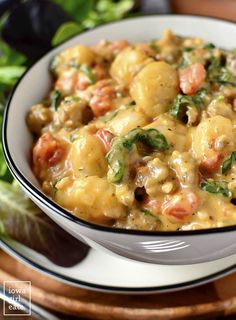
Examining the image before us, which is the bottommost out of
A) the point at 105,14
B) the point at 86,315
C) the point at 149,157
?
the point at 86,315

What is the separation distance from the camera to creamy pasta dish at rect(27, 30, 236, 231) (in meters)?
1.70

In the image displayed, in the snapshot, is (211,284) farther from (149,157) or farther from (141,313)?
(149,157)

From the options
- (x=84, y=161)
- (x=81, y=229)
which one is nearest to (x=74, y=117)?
(x=84, y=161)

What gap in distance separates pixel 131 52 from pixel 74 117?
0.43m

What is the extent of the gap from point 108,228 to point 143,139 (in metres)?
0.40

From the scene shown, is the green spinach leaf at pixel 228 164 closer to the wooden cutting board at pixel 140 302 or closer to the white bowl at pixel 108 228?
the white bowl at pixel 108 228

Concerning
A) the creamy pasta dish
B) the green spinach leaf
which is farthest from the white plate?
the green spinach leaf

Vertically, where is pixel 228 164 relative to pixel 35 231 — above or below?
above

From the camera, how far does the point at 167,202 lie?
1692mm

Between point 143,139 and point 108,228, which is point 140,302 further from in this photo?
point 143,139

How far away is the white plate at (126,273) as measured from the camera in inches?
69.7

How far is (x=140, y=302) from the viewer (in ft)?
5.88

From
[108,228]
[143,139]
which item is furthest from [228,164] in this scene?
[108,228]

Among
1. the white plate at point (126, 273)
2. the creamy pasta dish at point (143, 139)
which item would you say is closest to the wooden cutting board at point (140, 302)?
the white plate at point (126, 273)
